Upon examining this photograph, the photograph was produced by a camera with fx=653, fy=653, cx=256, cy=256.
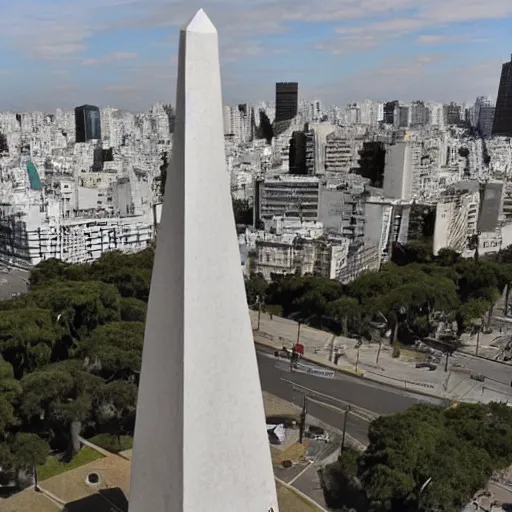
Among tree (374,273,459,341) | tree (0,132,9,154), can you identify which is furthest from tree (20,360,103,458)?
tree (0,132,9,154)

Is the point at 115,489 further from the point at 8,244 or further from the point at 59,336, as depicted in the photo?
the point at 8,244

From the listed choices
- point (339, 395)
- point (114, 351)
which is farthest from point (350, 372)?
point (114, 351)

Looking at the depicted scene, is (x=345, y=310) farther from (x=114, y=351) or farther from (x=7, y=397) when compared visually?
(x=7, y=397)

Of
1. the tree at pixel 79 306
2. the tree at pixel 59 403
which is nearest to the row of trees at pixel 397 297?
the tree at pixel 79 306

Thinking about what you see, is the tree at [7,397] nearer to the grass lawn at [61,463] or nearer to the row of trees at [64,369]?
the row of trees at [64,369]

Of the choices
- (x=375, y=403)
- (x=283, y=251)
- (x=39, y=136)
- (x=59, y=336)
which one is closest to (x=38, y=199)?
(x=283, y=251)
